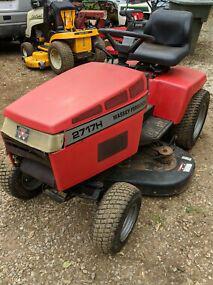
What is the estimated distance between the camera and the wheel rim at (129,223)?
94.6 inches

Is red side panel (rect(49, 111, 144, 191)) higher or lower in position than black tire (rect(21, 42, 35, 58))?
higher

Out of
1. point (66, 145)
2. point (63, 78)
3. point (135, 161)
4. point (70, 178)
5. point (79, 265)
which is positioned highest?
point (63, 78)

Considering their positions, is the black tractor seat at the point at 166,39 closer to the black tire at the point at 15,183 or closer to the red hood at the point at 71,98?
the red hood at the point at 71,98

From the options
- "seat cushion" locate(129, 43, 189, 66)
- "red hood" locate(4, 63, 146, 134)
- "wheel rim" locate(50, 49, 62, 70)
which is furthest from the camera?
"wheel rim" locate(50, 49, 62, 70)

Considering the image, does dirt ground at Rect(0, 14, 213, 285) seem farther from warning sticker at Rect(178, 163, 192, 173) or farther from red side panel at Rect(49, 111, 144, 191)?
red side panel at Rect(49, 111, 144, 191)

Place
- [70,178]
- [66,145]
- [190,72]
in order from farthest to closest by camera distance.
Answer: [190,72]
[70,178]
[66,145]

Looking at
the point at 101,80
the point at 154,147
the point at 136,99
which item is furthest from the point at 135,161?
the point at 101,80

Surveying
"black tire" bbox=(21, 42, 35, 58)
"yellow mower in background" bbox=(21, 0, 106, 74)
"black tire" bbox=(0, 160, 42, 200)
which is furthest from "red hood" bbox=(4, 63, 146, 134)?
"black tire" bbox=(21, 42, 35, 58)

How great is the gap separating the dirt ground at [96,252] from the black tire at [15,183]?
0.12 m

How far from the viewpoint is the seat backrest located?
3230 mm

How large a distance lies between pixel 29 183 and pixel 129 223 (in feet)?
2.98

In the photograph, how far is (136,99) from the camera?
248 centimetres

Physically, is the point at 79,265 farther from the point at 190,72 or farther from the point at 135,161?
the point at 190,72

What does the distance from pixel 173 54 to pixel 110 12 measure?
17.3ft
